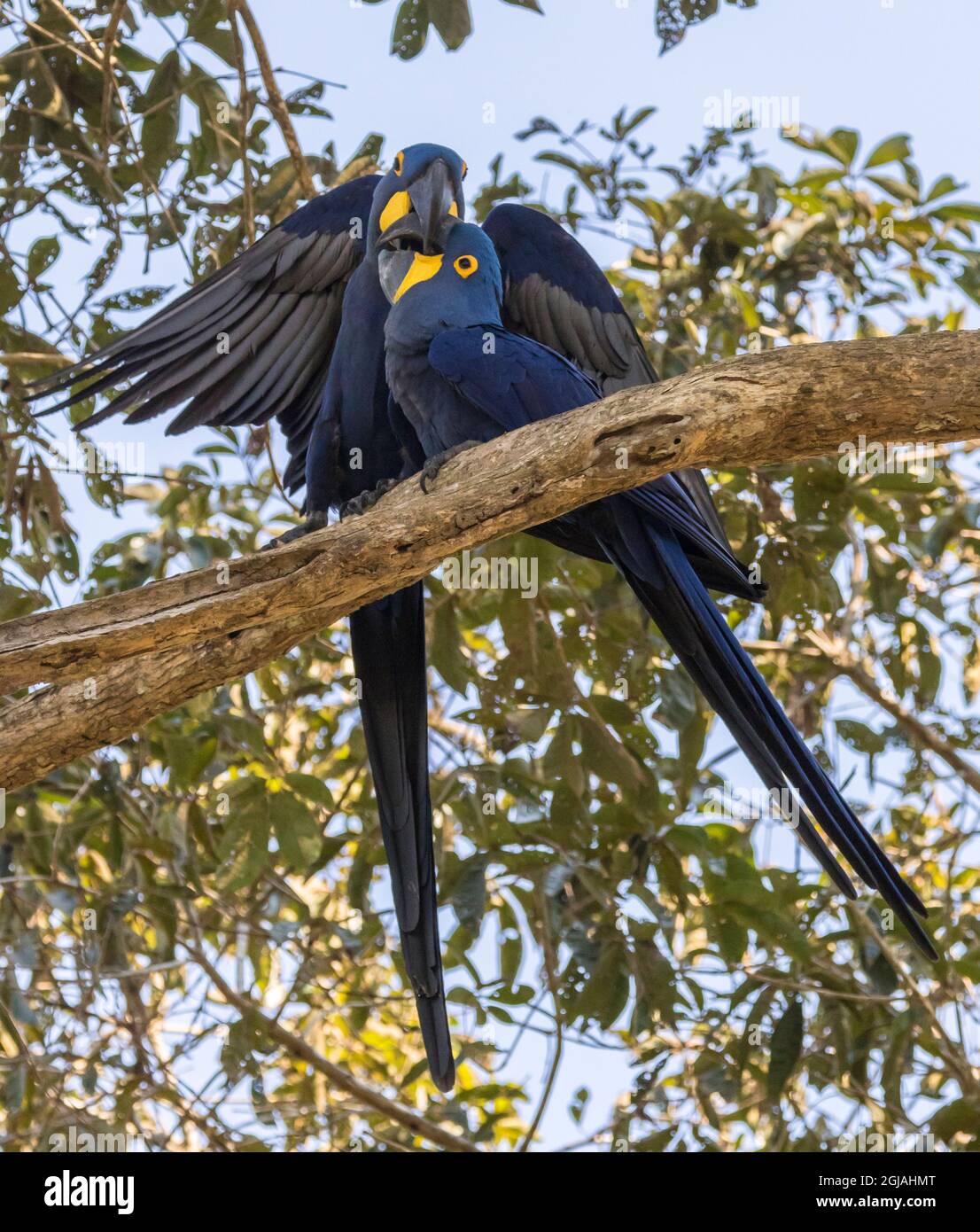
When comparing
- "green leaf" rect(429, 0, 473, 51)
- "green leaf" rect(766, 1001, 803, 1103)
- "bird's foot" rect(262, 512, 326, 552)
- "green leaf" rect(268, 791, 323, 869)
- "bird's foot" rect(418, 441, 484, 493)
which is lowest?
"green leaf" rect(766, 1001, 803, 1103)

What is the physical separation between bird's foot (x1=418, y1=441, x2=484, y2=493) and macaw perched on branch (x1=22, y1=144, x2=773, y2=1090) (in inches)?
13.5

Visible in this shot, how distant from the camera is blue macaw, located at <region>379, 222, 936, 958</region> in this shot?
2021mm

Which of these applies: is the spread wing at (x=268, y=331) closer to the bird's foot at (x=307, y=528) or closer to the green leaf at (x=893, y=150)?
the bird's foot at (x=307, y=528)

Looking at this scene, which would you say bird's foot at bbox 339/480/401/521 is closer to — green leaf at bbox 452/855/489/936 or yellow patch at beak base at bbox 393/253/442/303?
yellow patch at beak base at bbox 393/253/442/303

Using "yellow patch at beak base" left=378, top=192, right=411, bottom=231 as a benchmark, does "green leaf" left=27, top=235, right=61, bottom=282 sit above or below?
above

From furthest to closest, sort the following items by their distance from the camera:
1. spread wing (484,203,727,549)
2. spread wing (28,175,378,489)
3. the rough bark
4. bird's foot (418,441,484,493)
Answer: spread wing (484,203,727,549)
spread wing (28,175,378,489)
bird's foot (418,441,484,493)
the rough bark

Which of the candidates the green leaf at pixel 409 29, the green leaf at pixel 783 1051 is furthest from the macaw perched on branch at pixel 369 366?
the green leaf at pixel 783 1051

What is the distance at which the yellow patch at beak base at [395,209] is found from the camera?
2.45 metres

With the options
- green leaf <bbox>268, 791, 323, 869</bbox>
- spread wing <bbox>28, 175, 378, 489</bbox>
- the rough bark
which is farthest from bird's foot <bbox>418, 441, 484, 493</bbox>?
green leaf <bbox>268, 791, 323, 869</bbox>

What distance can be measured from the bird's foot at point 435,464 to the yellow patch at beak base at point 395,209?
1.80 ft

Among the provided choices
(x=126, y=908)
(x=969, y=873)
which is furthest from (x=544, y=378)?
(x=969, y=873)

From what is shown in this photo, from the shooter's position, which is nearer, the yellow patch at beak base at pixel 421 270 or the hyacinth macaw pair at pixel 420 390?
the hyacinth macaw pair at pixel 420 390

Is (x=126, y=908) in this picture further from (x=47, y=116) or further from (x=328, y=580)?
(x=47, y=116)

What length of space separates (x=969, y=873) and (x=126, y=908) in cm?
228
